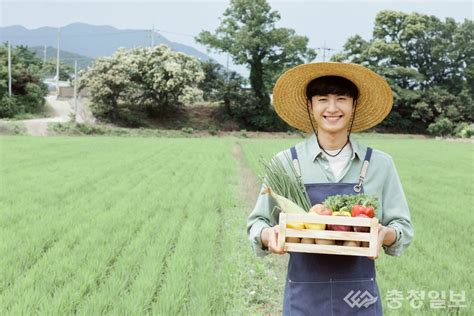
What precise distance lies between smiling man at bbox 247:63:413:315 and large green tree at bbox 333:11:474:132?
102ft

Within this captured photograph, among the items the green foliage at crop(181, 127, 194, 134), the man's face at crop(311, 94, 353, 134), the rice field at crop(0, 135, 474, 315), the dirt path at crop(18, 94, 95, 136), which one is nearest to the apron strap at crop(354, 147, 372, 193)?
the man's face at crop(311, 94, 353, 134)

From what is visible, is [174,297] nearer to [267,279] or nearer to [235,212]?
[267,279]

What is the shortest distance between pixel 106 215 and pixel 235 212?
1.60 metres

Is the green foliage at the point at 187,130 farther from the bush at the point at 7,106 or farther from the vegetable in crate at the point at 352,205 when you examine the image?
the vegetable in crate at the point at 352,205

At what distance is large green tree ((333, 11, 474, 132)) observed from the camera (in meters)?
31.9

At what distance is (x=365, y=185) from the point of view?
165 centimetres

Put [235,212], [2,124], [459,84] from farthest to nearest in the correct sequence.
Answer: [459,84] < [2,124] < [235,212]

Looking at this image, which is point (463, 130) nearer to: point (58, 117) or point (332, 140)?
point (58, 117)

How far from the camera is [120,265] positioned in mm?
3902

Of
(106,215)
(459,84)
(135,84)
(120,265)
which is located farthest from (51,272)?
(459,84)

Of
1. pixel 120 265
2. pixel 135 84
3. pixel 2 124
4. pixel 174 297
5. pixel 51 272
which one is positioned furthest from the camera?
pixel 135 84

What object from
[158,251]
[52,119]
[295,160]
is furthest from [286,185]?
[52,119]

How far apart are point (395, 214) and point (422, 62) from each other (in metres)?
35.4

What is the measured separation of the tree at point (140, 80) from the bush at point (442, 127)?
548 inches
